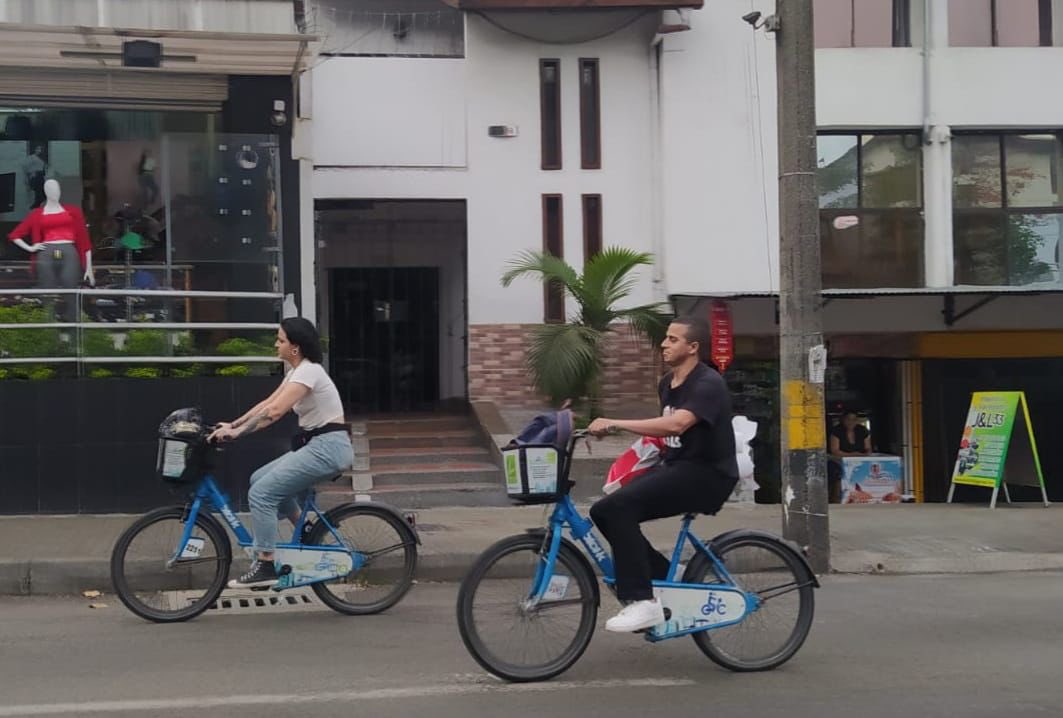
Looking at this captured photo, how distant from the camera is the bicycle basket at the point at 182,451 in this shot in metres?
7.26

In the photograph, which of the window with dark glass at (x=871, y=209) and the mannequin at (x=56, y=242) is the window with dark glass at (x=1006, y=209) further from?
the mannequin at (x=56, y=242)

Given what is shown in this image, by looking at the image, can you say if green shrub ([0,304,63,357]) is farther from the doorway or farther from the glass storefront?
the doorway

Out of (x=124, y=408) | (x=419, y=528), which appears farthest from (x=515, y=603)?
(x=124, y=408)

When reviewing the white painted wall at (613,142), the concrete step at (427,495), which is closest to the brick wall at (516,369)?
the white painted wall at (613,142)

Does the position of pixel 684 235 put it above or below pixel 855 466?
above

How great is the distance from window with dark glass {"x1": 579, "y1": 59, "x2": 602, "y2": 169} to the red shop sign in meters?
2.59

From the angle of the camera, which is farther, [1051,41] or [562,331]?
[1051,41]

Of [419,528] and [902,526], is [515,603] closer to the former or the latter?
[419,528]

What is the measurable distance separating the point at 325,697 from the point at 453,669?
0.79 meters

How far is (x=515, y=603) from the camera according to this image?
5852 mm

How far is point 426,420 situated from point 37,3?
647cm

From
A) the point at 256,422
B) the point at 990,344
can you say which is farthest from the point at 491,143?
the point at 256,422

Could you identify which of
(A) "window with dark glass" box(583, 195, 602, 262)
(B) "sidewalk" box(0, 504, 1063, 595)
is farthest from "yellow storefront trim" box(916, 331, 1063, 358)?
(A) "window with dark glass" box(583, 195, 602, 262)

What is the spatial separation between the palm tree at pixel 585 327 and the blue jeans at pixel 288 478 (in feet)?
19.8
